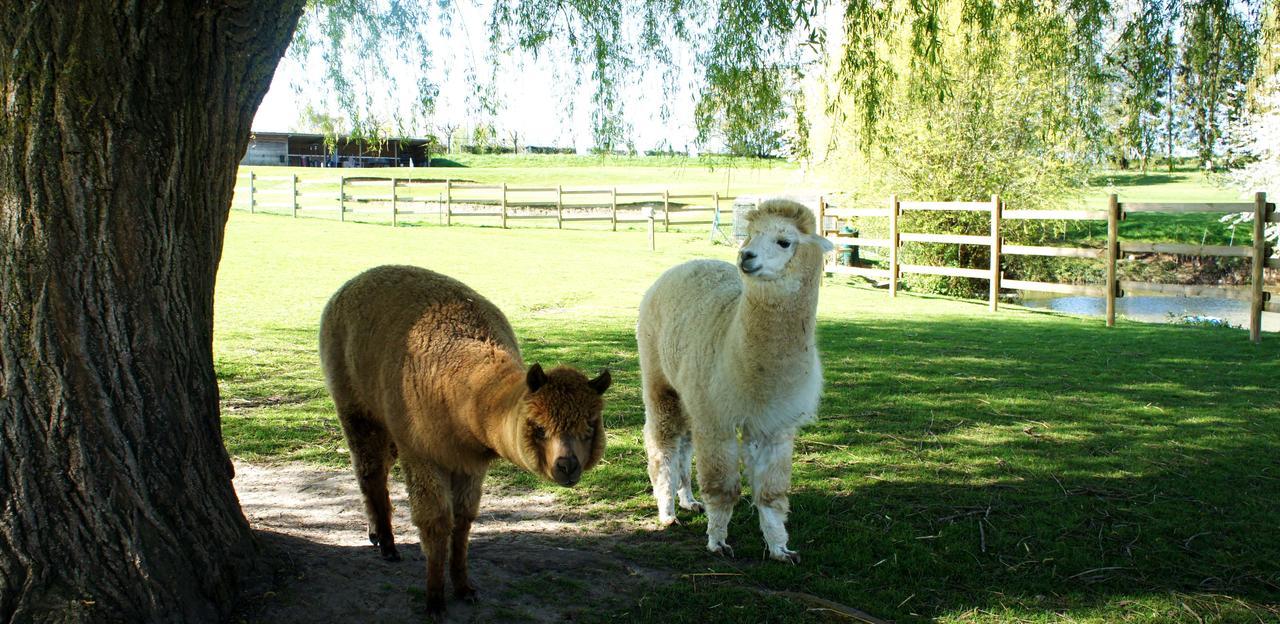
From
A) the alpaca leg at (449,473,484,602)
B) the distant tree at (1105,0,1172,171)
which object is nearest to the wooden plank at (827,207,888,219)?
the distant tree at (1105,0,1172,171)

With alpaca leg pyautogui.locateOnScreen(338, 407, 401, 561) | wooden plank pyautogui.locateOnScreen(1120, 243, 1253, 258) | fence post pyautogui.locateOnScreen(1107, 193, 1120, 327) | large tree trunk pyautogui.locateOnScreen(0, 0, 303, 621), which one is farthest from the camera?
fence post pyautogui.locateOnScreen(1107, 193, 1120, 327)

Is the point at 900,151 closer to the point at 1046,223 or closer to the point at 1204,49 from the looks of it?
the point at 1046,223

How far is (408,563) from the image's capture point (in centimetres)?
403

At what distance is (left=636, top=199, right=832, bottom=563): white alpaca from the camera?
13.2ft

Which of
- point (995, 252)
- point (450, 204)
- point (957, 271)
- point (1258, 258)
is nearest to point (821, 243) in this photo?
point (1258, 258)

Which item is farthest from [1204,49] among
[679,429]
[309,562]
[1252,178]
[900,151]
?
[1252,178]

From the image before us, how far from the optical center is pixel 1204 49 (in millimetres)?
5492

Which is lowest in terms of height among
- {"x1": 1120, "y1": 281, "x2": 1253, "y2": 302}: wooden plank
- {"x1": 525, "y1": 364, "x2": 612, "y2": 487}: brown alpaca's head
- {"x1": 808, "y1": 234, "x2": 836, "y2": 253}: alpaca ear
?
{"x1": 1120, "y1": 281, "x2": 1253, "y2": 302}: wooden plank

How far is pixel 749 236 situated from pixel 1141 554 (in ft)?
7.81

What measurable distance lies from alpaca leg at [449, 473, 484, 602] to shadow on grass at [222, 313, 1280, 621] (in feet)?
2.12

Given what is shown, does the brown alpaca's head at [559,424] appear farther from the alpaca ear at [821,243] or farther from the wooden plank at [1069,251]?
the wooden plank at [1069,251]

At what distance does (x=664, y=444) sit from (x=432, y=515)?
168 cm

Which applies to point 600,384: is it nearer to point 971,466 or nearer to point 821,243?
point 821,243

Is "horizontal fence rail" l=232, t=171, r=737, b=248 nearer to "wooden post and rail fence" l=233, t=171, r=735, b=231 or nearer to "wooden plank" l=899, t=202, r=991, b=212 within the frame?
"wooden post and rail fence" l=233, t=171, r=735, b=231
